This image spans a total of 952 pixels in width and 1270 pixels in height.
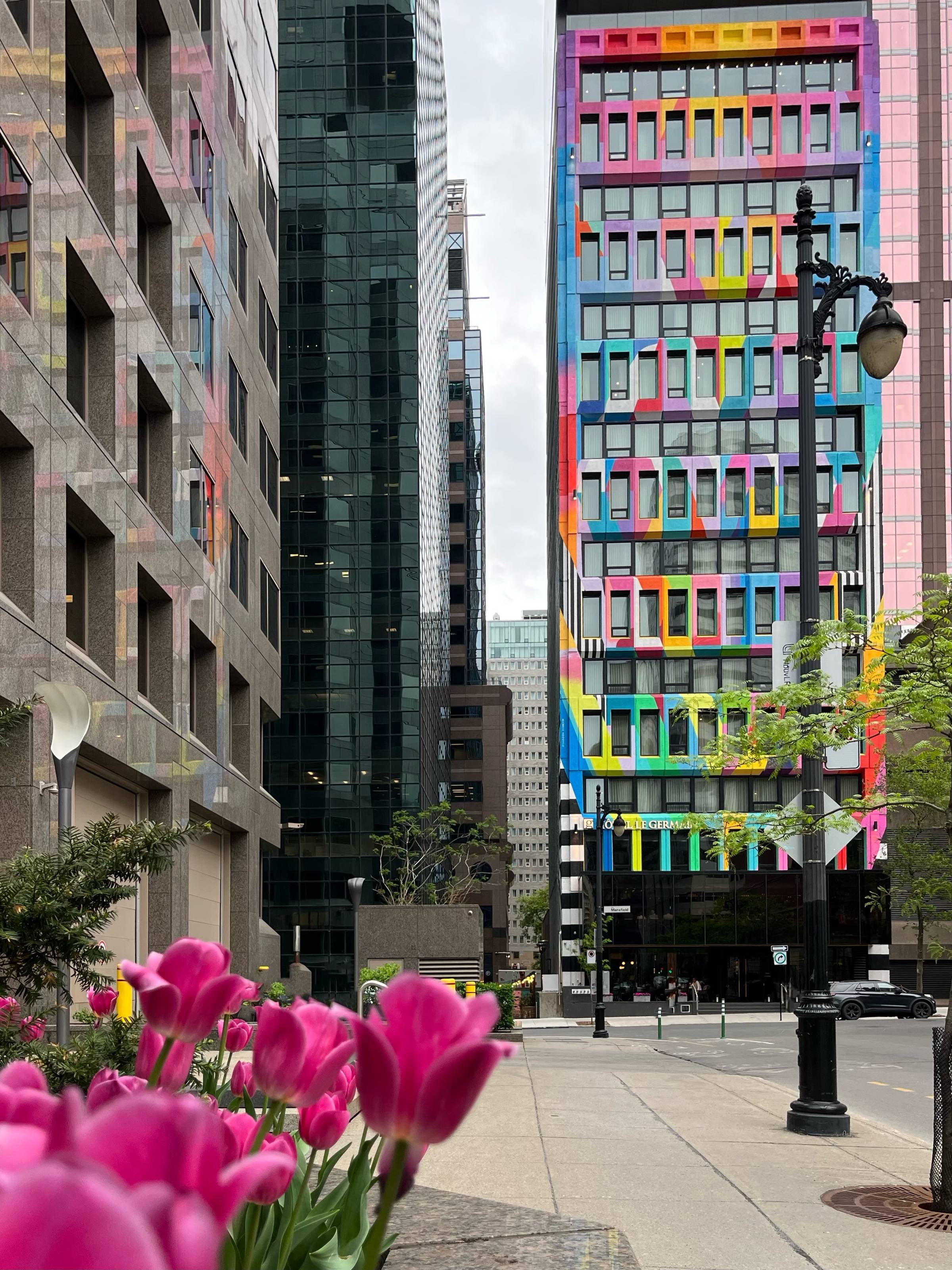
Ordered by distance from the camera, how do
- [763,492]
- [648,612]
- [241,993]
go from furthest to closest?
[763,492] → [648,612] → [241,993]

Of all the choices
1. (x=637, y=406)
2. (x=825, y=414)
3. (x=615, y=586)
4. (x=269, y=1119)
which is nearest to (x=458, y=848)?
(x=615, y=586)

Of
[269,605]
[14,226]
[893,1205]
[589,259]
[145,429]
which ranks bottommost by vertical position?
[893,1205]

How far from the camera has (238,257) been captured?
119ft

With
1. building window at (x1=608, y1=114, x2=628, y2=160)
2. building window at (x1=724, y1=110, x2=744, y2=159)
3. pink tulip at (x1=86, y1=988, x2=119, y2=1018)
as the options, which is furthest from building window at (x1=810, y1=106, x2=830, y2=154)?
pink tulip at (x1=86, y1=988, x2=119, y2=1018)

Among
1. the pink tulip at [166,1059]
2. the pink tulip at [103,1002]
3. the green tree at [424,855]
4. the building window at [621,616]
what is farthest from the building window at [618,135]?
the pink tulip at [166,1059]

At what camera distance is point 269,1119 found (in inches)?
69.9

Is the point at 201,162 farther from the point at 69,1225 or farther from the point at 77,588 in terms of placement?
the point at 69,1225

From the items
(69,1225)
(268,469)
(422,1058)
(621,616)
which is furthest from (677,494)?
(69,1225)

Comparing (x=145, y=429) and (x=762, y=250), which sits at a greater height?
(x=762, y=250)

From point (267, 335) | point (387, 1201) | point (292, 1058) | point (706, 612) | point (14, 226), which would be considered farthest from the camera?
point (706, 612)

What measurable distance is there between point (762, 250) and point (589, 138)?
11.3 meters

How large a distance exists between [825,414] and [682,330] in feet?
29.2

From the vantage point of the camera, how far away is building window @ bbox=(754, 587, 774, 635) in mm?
69438

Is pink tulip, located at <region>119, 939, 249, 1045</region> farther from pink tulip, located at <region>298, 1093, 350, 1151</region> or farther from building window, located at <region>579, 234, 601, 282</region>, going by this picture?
building window, located at <region>579, 234, 601, 282</region>
